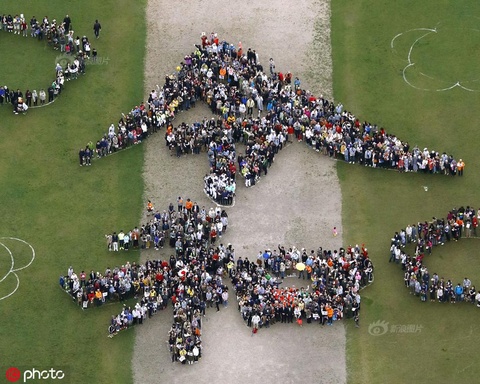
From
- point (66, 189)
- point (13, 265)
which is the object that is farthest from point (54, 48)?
point (13, 265)

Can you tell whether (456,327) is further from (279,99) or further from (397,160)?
(279,99)

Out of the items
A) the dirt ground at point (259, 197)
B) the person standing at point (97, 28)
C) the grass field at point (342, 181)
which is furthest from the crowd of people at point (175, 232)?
the person standing at point (97, 28)

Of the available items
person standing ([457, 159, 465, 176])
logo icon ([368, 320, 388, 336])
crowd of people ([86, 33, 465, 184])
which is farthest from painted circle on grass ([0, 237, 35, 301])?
person standing ([457, 159, 465, 176])

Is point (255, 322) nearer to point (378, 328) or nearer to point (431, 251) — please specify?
point (378, 328)

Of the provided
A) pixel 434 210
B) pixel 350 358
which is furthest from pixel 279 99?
pixel 350 358
